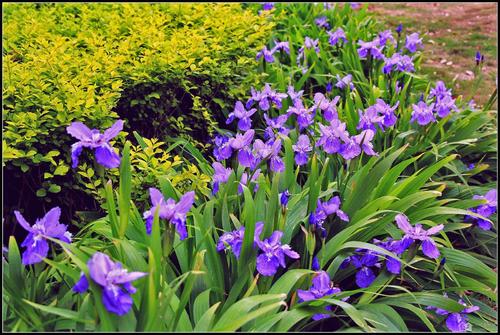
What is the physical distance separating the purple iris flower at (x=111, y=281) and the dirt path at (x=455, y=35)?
4.51 metres

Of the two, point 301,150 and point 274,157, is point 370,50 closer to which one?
point 301,150

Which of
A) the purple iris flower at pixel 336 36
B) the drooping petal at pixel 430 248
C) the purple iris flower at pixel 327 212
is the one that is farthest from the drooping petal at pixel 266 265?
the purple iris flower at pixel 336 36


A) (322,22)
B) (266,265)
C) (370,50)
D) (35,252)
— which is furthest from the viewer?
(322,22)

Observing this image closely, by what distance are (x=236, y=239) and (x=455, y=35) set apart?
6226 millimetres

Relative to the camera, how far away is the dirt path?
5891mm

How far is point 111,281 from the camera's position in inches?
57.7

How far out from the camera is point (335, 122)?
2.42 m

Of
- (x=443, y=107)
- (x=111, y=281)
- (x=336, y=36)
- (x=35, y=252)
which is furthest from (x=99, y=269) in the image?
(x=336, y=36)

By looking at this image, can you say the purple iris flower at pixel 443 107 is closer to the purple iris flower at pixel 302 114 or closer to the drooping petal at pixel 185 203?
the purple iris flower at pixel 302 114

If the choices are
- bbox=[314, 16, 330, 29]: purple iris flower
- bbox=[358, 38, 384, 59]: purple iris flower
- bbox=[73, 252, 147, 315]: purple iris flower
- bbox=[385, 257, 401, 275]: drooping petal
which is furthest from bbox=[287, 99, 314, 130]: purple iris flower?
bbox=[314, 16, 330, 29]: purple iris flower

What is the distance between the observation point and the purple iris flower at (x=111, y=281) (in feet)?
4.76

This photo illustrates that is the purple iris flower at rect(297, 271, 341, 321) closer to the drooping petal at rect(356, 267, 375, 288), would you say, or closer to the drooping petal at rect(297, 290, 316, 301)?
the drooping petal at rect(297, 290, 316, 301)

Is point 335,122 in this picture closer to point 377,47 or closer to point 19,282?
point 19,282

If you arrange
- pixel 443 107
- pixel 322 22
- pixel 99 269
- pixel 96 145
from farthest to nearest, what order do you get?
1. pixel 322 22
2. pixel 443 107
3. pixel 96 145
4. pixel 99 269
